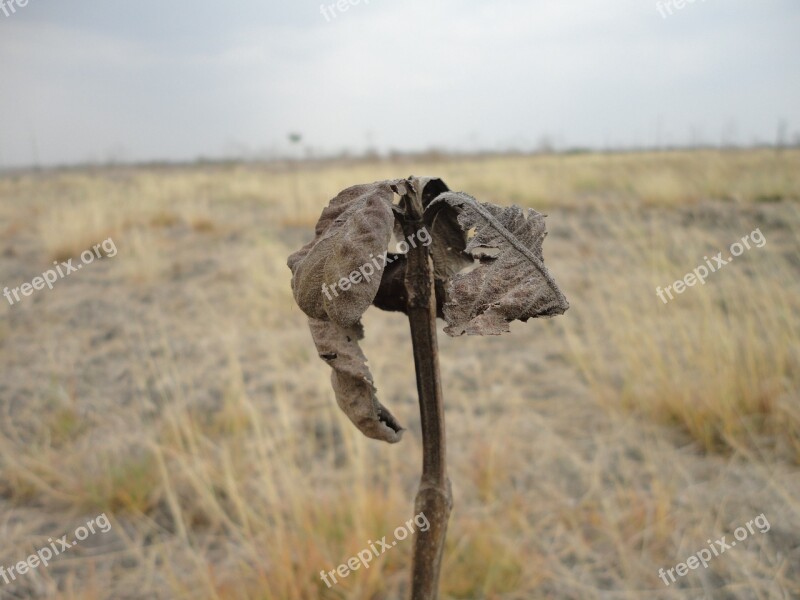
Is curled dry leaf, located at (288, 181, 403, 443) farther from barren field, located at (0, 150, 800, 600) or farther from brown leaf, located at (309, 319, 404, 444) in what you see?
barren field, located at (0, 150, 800, 600)

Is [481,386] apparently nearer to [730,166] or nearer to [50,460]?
[50,460]

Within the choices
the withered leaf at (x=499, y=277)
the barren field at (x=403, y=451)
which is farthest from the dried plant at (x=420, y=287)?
the barren field at (x=403, y=451)

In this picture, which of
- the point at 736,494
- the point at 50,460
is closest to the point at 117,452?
the point at 50,460

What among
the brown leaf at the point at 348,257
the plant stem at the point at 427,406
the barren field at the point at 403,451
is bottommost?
the barren field at the point at 403,451

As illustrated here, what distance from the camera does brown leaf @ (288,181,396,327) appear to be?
37 cm

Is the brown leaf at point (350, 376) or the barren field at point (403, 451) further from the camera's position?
the barren field at point (403, 451)

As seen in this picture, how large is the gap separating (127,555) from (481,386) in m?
1.56

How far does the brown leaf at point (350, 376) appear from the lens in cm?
40

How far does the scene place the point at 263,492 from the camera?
5.76ft

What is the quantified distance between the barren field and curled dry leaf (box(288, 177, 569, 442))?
3.58ft

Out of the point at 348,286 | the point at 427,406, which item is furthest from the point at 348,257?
the point at 427,406

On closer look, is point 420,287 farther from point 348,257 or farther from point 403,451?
point 403,451

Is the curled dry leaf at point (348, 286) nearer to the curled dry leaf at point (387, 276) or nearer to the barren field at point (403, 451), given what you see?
the curled dry leaf at point (387, 276)

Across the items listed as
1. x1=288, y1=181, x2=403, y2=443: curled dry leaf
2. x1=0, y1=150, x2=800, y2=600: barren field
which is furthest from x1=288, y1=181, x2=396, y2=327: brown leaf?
x1=0, y1=150, x2=800, y2=600: barren field
